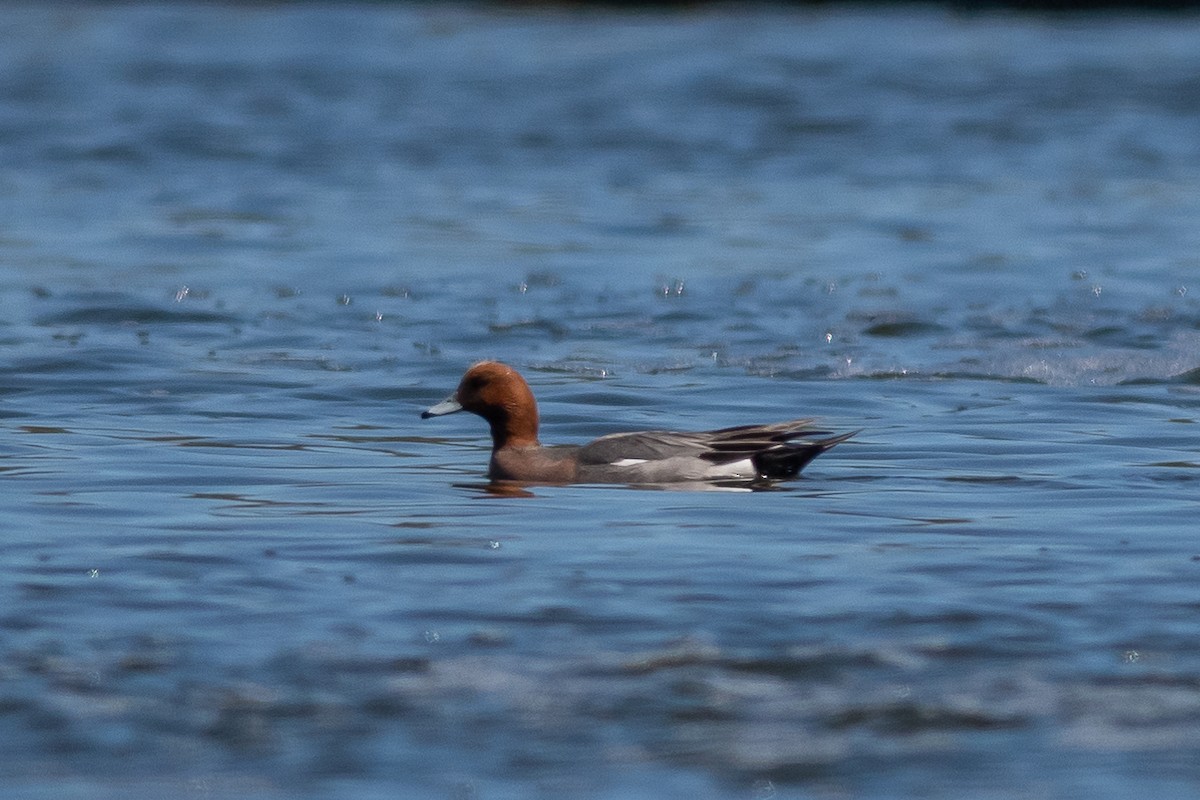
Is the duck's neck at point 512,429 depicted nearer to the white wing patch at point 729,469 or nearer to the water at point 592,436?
the water at point 592,436

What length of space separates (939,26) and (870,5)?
114 inches

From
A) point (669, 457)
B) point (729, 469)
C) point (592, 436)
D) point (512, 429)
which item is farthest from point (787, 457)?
point (592, 436)

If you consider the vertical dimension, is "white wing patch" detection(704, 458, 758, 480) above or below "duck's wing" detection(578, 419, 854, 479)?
below

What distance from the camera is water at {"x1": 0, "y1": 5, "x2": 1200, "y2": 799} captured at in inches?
215

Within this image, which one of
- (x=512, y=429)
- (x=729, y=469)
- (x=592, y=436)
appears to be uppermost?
(x=512, y=429)

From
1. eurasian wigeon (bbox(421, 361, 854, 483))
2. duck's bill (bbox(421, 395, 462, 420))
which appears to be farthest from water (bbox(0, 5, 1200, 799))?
duck's bill (bbox(421, 395, 462, 420))

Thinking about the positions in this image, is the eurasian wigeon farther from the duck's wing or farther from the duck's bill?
the duck's bill

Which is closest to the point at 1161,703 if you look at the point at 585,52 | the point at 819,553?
the point at 819,553

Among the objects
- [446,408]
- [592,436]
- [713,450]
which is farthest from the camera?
[592,436]

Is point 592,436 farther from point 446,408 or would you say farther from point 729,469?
point 729,469

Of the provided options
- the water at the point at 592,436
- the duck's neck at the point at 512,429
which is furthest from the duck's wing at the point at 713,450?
the duck's neck at the point at 512,429

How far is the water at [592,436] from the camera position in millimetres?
5449

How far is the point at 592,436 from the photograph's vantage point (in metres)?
10.5

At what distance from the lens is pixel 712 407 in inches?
431
